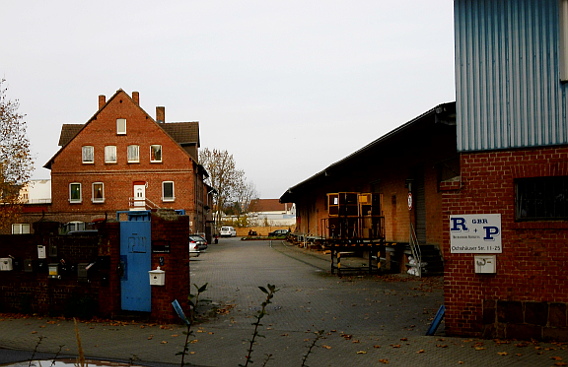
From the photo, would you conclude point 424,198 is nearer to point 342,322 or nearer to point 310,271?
point 310,271

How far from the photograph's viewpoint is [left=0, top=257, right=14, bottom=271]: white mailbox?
45.3 ft

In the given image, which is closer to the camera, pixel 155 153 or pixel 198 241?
pixel 198 241

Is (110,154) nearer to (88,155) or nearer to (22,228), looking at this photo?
(88,155)

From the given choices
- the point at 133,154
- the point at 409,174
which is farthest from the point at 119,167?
the point at 409,174

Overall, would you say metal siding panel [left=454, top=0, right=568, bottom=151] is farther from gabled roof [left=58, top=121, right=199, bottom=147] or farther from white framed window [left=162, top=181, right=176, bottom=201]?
gabled roof [left=58, top=121, right=199, bottom=147]

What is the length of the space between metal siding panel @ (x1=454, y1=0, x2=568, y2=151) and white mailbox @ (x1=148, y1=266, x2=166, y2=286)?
575 cm

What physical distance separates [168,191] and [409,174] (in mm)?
34270

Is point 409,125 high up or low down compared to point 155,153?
down

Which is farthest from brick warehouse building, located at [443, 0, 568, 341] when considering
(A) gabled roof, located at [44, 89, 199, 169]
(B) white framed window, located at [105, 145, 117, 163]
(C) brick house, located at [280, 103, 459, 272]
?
(A) gabled roof, located at [44, 89, 199, 169]

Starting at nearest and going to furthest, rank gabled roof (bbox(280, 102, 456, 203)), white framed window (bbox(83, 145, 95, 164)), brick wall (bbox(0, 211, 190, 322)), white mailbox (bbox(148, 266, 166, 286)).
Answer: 1. gabled roof (bbox(280, 102, 456, 203))
2. white mailbox (bbox(148, 266, 166, 286))
3. brick wall (bbox(0, 211, 190, 322))
4. white framed window (bbox(83, 145, 95, 164))

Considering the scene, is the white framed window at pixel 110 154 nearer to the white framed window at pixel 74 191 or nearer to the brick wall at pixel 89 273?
the white framed window at pixel 74 191

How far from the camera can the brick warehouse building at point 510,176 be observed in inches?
388

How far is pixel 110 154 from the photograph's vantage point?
179ft

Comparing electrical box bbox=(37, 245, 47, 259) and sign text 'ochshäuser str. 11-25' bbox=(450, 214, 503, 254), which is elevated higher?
sign text 'ochshäuser str. 11-25' bbox=(450, 214, 503, 254)
